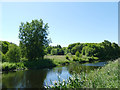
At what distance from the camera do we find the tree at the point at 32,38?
23859 millimetres

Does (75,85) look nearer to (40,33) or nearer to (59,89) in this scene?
(59,89)

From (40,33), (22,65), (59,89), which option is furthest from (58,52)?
(59,89)

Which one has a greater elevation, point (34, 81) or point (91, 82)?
point (91, 82)

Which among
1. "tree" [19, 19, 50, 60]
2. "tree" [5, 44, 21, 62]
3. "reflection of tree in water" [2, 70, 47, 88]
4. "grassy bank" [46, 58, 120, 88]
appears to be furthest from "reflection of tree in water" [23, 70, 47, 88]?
"tree" [19, 19, 50, 60]

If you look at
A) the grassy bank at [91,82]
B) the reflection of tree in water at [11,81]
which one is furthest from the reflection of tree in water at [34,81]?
the grassy bank at [91,82]

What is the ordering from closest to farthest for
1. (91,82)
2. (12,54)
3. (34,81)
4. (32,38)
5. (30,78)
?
1. (91,82)
2. (34,81)
3. (30,78)
4. (12,54)
5. (32,38)

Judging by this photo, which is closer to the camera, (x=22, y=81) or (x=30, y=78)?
(x=22, y=81)

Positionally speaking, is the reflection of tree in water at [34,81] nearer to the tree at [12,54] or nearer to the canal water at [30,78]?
the canal water at [30,78]

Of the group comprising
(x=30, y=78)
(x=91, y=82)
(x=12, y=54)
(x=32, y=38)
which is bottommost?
(x=30, y=78)

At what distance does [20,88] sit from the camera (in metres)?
9.03

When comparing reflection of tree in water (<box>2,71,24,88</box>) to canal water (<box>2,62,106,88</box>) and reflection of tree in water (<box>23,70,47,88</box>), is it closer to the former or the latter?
canal water (<box>2,62,106,88</box>)

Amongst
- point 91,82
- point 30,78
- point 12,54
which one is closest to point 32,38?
point 12,54

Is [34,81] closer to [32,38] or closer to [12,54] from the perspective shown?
[12,54]

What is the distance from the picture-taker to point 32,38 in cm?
2433
